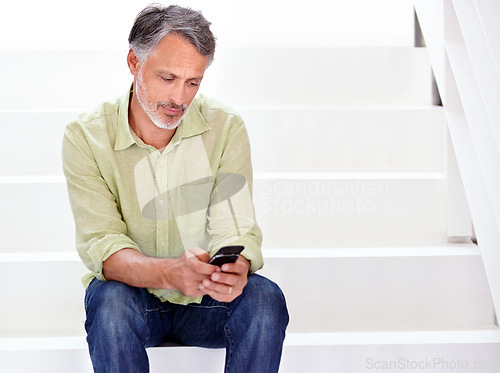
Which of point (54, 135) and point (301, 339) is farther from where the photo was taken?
point (54, 135)

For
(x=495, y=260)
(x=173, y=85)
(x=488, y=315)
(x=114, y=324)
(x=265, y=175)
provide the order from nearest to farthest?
(x=114, y=324) < (x=173, y=85) < (x=495, y=260) < (x=488, y=315) < (x=265, y=175)

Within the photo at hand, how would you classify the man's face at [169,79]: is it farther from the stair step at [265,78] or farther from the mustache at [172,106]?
the stair step at [265,78]

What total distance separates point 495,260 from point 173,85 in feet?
2.97

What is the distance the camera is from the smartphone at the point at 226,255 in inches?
52.2

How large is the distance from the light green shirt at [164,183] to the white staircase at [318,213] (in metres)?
0.27

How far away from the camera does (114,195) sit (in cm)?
157

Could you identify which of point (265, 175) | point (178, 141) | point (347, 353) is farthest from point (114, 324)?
point (265, 175)

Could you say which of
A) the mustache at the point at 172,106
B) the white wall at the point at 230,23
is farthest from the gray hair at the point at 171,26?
the white wall at the point at 230,23

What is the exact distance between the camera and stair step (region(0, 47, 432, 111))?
233cm

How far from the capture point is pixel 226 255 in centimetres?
134

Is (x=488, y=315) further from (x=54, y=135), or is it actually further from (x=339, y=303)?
(x=54, y=135)

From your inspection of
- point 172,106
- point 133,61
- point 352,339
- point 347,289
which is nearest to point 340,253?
point 347,289

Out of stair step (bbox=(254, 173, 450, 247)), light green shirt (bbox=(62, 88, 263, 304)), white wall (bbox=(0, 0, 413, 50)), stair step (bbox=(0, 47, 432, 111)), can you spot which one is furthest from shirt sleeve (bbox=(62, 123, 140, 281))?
white wall (bbox=(0, 0, 413, 50))

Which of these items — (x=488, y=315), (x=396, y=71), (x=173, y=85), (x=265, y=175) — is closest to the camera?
(x=173, y=85)
